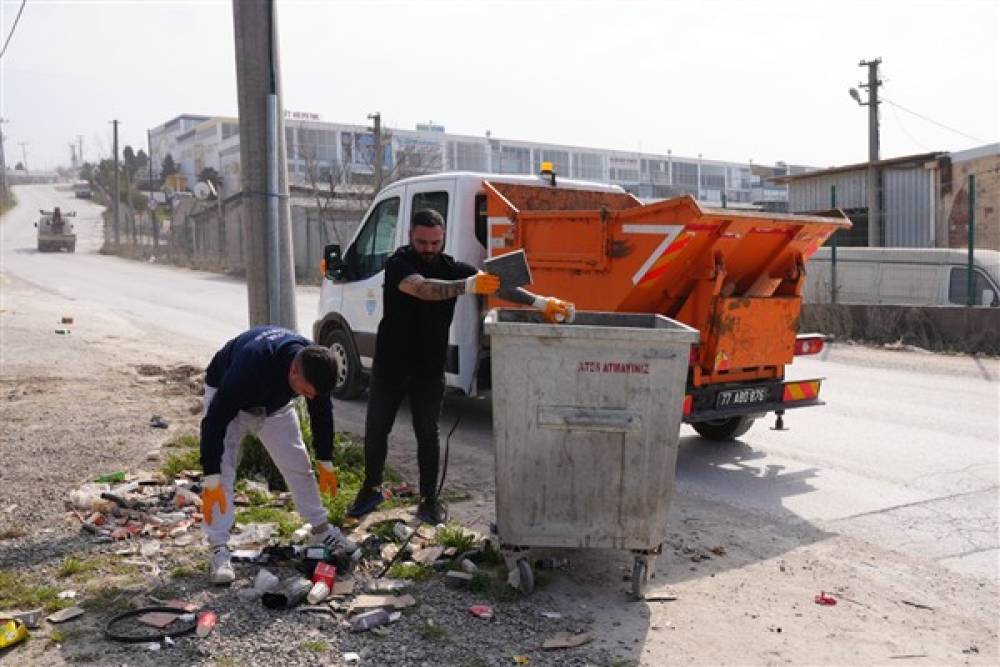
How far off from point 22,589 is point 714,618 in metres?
3.26

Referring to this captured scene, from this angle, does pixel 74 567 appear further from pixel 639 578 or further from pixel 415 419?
pixel 639 578

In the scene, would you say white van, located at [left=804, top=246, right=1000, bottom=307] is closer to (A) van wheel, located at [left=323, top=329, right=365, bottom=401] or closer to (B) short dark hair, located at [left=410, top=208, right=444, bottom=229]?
(A) van wheel, located at [left=323, top=329, right=365, bottom=401]

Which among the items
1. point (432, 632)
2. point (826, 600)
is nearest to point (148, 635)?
point (432, 632)

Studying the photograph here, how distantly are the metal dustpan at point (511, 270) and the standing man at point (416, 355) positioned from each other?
0.15 meters

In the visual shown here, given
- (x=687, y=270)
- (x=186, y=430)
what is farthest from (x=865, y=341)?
(x=186, y=430)

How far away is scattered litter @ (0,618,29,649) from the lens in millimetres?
3744

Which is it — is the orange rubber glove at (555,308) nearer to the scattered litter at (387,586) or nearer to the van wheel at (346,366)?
the scattered litter at (387,586)

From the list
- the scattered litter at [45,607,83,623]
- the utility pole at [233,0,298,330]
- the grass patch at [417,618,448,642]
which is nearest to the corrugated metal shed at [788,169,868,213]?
the utility pole at [233,0,298,330]

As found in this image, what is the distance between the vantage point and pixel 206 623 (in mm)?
3924

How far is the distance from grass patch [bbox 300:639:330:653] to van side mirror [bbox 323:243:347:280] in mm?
5540

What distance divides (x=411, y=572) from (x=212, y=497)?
1.05 m

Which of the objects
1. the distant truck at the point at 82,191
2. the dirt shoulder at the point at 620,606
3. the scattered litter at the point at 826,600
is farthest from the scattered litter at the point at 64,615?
the distant truck at the point at 82,191

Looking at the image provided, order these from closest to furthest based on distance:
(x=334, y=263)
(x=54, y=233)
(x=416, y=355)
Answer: (x=416, y=355) → (x=334, y=263) → (x=54, y=233)

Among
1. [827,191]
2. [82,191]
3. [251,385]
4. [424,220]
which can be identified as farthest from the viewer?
[82,191]
